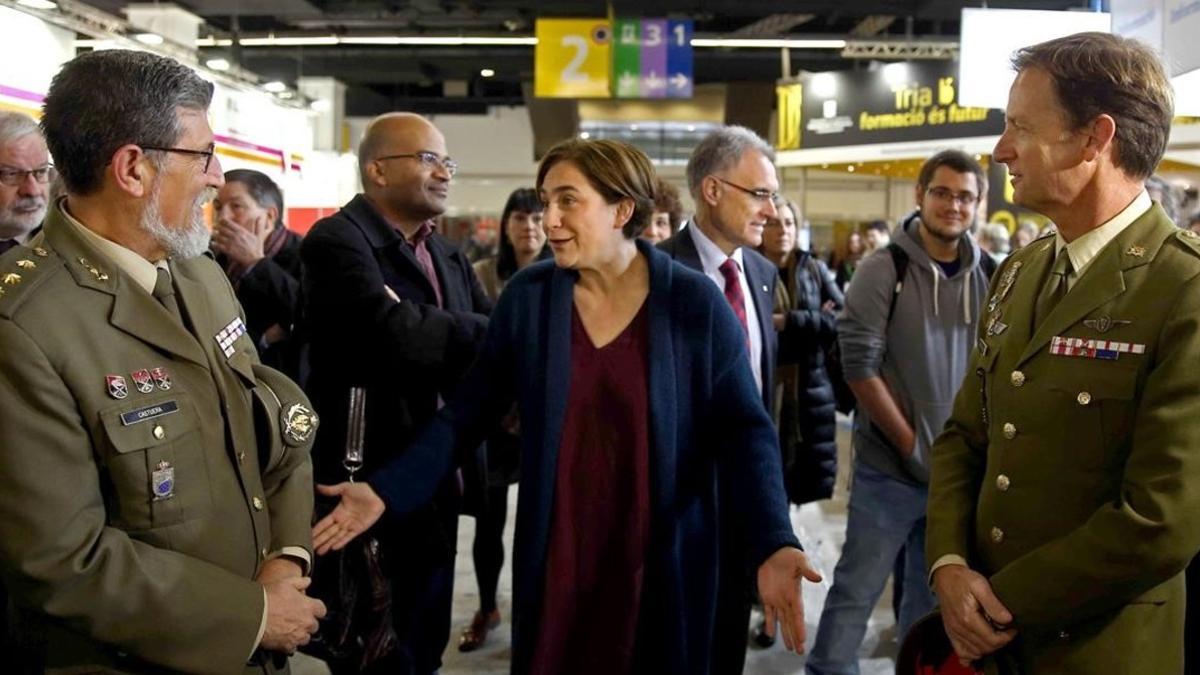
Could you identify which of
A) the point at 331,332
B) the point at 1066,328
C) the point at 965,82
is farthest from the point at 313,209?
the point at 1066,328

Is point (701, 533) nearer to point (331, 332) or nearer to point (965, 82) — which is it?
point (331, 332)

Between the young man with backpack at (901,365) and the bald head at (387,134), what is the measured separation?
144 centimetres

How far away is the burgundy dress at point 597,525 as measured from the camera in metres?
1.99

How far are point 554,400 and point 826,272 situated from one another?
106 inches

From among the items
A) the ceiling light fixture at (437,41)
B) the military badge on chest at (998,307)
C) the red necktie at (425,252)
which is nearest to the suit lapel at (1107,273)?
the military badge on chest at (998,307)

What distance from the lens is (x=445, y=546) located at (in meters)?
2.56

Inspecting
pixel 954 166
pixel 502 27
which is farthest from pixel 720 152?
pixel 502 27

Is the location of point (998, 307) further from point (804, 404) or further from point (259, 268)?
point (259, 268)

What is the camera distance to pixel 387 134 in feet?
8.72

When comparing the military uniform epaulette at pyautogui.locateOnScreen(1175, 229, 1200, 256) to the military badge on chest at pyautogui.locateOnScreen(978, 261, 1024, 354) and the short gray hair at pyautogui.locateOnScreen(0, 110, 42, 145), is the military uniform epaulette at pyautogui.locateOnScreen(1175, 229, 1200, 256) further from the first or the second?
the short gray hair at pyautogui.locateOnScreen(0, 110, 42, 145)

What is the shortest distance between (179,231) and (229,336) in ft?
0.70

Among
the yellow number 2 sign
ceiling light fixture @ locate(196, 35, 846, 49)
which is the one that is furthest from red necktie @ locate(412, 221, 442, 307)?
ceiling light fixture @ locate(196, 35, 846, 49)

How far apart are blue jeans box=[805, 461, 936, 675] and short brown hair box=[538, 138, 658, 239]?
1395mm

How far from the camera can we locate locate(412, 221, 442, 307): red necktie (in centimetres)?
273
